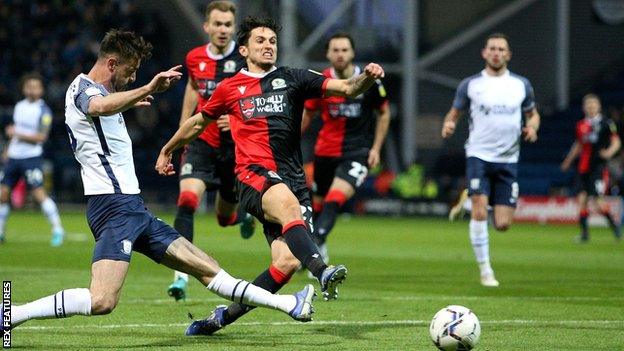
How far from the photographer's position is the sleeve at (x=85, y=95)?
7738 mm

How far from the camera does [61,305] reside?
766 cm

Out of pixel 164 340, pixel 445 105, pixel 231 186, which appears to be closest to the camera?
pixel 164 340

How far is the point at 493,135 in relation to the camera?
1272 cm

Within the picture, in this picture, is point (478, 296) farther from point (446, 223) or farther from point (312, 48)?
point (312, 48)

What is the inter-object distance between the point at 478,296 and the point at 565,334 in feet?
8.93

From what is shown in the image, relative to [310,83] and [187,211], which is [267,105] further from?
[187,211]

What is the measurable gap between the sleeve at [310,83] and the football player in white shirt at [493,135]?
4154mm

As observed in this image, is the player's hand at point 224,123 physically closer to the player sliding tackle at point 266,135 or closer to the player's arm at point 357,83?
the player sliding tackle at point 266,135

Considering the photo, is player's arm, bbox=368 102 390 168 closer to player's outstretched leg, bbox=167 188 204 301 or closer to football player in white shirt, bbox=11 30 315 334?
player's outstretched leg, bbox=167 188 204 301

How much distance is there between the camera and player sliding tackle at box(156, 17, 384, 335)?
8500mm

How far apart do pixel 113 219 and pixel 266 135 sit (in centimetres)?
136

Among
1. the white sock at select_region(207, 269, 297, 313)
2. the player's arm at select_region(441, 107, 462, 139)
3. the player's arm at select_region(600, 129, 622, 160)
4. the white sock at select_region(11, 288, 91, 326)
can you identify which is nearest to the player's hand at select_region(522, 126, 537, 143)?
the player's arm at select_region(441, 107, 462, 139)

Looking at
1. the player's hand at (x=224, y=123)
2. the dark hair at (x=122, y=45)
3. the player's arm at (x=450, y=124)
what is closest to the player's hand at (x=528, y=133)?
the player's arm at (x=450, y=124)

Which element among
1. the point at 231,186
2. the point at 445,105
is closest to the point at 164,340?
the point at 231,186
